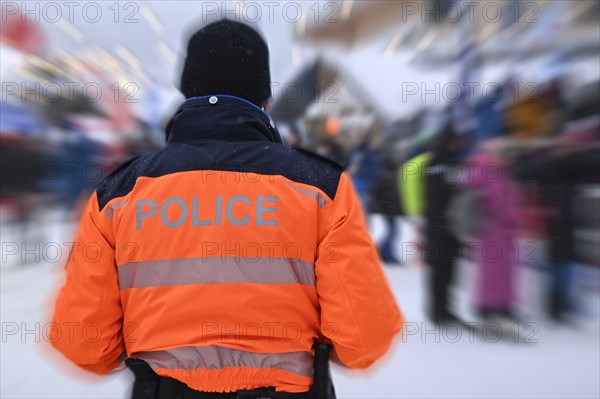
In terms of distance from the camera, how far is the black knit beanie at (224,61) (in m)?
0.86

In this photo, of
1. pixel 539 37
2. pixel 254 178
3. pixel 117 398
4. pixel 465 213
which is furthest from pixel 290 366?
pixel 539 37

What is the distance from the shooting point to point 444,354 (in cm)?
217

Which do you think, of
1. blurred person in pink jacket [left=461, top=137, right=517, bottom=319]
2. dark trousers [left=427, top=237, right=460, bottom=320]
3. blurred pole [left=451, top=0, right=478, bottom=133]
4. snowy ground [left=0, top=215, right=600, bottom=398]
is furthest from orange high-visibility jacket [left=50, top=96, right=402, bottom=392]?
blurred pole [left=451, top=0, right=478, bottom=133]

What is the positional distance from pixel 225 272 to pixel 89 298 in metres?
0.26

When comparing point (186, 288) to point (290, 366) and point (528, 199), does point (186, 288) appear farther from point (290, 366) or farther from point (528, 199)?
point (528, 199)

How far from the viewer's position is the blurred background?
2025 millimetres

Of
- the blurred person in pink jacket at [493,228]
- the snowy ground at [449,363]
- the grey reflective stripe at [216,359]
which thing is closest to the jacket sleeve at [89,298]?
the grey reflective stripe at [216,359]

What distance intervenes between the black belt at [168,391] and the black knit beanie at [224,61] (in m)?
0.55

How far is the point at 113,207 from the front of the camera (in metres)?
0.79

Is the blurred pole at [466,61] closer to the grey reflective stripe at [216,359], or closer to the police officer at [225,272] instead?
the police officer at [225,272]

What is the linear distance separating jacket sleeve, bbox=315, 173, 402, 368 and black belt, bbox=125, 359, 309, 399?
15 centimetres

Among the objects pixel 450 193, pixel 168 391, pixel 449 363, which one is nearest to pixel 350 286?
pixel 168 391

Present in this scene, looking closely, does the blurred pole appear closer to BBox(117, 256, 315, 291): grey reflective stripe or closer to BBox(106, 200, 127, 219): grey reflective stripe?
BBox(117, 256, 315, 291): grey reflective stripe

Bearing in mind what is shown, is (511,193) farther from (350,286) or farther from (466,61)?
(350,286)
